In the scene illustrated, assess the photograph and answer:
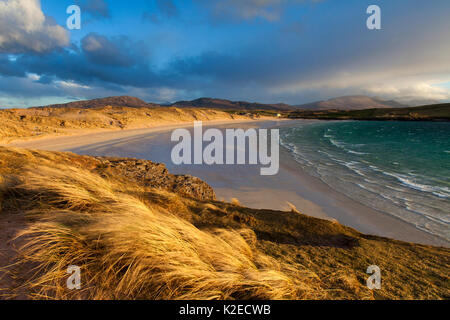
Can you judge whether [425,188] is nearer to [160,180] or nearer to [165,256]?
[160,180]

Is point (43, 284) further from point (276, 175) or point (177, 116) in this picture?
point (177, 116)

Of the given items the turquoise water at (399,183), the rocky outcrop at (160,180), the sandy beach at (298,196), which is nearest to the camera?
the rocky outcrop at (160,180)

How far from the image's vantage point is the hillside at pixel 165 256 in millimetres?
1757

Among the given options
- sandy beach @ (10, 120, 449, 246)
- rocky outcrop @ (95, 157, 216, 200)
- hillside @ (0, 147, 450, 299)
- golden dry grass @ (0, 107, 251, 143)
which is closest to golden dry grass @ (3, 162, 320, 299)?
hillside @ (0, 147, 450, 299)

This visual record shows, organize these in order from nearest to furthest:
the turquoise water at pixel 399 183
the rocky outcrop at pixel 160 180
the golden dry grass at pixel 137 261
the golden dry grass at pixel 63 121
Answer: the golden dry grass at pixel 137 261 < the rocky outcrop at pixel 160 180 < the turquoise water at pixel 399 183 < the golden dry grass at pixel 63 121

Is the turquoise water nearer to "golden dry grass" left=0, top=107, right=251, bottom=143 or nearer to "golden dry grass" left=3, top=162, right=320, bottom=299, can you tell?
"golden dry grass" left=3, top=162, right=320, bottom=299

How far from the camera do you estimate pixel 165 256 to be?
202 centimetres

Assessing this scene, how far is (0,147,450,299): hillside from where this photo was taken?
5.76 feet

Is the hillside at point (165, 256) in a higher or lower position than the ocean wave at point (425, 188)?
higher

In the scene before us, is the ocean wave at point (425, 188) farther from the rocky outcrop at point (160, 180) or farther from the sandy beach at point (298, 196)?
the rocky outcrop at point (160, 180)

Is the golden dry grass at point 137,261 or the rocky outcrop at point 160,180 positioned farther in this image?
the rocky outcrop at point 160,180

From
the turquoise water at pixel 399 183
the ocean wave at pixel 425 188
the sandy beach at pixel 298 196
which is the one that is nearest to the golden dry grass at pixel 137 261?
the sandy beach at pixel 298 196
